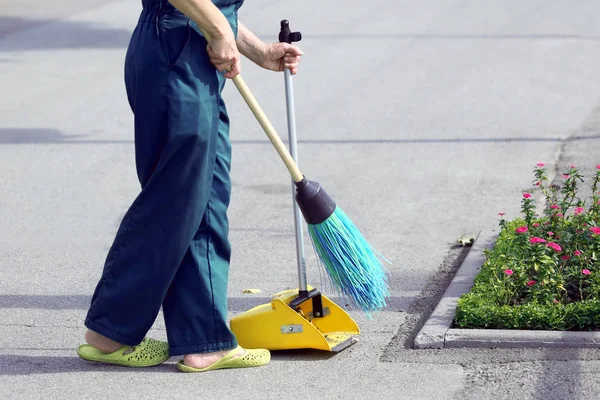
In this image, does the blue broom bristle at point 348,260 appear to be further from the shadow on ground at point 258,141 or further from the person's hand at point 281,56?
the shadow on ground at point 258,141

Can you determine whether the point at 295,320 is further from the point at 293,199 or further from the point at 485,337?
the point at 485,337

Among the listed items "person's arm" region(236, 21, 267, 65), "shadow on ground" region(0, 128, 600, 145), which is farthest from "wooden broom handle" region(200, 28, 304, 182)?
"shadow on ground" region(0, 128, 600, 145)

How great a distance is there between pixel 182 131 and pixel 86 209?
10.2 ft

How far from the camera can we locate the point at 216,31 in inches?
150

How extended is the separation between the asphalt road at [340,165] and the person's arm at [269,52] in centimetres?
120

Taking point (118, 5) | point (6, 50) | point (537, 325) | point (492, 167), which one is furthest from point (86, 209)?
point (118, 5)

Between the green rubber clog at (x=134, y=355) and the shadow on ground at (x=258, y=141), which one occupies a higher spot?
the shadow on ground at (x=258, y=141)

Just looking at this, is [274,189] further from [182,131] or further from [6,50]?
[6,50]

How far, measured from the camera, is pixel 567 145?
8266mm

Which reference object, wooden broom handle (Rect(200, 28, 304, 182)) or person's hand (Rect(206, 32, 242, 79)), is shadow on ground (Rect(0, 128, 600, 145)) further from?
person's hand (Rect(206, 32, 242, 79))

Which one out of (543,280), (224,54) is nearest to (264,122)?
(224,54)

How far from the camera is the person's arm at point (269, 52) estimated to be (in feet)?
14.2

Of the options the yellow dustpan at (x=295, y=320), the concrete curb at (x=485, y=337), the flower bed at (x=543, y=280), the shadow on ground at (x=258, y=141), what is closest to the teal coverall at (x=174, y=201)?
the yellow dustpan at (x=295, y=320)

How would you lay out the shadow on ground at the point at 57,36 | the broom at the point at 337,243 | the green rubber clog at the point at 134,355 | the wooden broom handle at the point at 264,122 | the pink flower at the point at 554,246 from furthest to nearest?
the shadow on ground at the point at 57,36 < the pink flower at the point at 554,246 < the green rubber clog at the point at 134,355 < the broom at the point at 337,243 < the wooden broom handle at the point at 264,122
